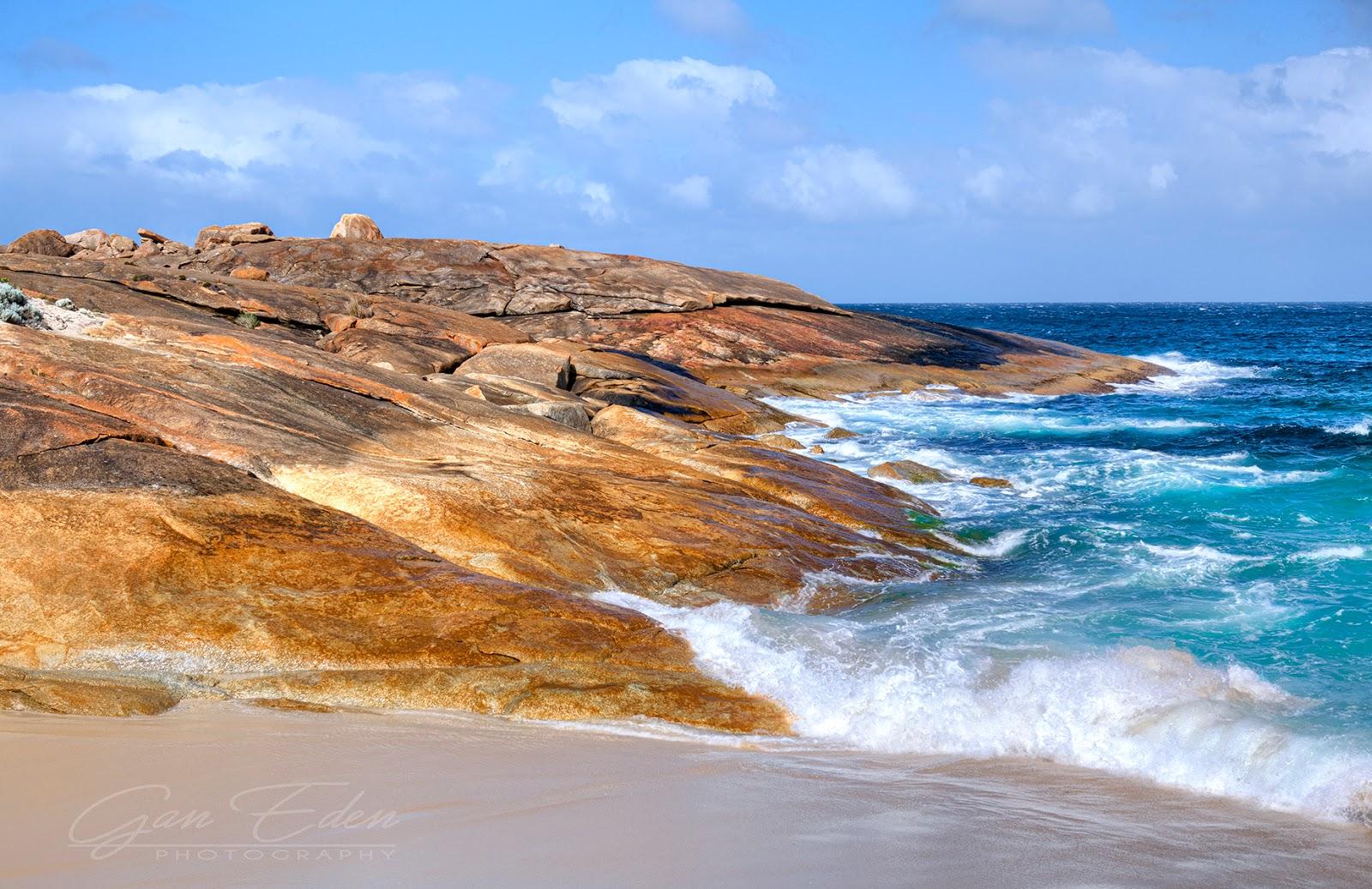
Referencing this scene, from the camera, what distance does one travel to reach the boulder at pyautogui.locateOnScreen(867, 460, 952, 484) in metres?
21.4

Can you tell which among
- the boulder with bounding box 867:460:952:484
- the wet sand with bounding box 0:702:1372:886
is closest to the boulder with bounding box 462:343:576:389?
the boulder with bounding box 867:460:952:484

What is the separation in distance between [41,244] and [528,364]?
70.1 ft

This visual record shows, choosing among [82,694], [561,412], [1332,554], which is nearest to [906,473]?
[561,412]

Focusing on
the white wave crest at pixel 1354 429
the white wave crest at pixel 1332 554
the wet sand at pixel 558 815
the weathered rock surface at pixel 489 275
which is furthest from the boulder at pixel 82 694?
the white wave crest at pixel 1354 429

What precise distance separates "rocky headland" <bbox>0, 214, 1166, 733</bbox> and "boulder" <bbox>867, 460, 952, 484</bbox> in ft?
0.25

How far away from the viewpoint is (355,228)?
4072cm

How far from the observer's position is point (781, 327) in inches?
1540

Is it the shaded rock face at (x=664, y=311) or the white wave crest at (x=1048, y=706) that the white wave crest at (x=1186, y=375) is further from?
the white wave crest at (x=1048, y=706)

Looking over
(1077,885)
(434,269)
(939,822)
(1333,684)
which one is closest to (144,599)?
(939,822)

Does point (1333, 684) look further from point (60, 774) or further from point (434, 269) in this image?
point (434, 269)

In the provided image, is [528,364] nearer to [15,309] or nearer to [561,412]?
[561,412]

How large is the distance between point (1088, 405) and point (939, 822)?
32.8 m

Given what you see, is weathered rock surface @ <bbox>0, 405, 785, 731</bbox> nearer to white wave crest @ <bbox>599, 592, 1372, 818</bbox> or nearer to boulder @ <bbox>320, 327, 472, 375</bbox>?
white wave crest @ <bbox>599, 592, 1372, 818</bbox>

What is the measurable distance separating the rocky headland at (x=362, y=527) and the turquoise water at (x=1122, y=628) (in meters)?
0.96
